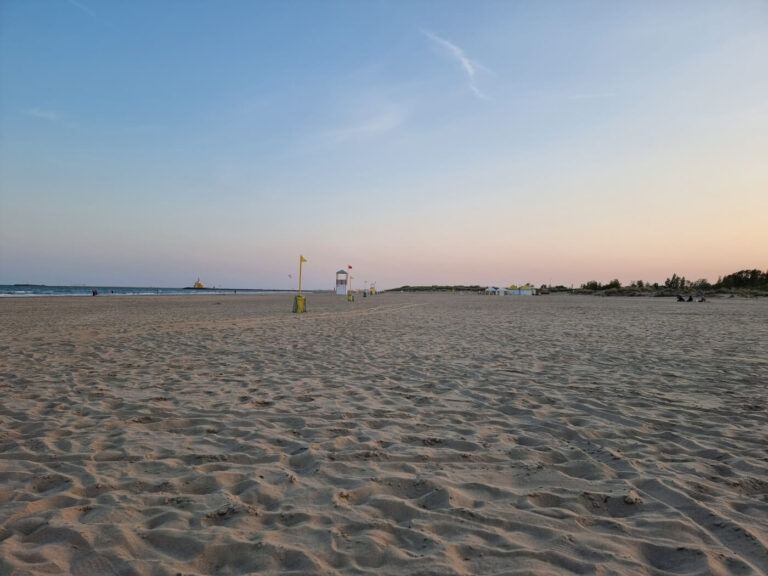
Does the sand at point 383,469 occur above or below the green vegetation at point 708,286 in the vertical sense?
below

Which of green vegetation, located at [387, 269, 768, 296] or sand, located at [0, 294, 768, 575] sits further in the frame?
green vegetation, located at [387, 269, 768, 296]

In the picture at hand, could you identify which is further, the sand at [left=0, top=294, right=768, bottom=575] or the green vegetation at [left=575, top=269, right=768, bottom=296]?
the green vegetation at [left=575, top=269, right=768, bottom=296]

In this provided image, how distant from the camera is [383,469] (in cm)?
320

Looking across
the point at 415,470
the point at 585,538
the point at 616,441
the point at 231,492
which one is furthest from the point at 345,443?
the point at 616,441

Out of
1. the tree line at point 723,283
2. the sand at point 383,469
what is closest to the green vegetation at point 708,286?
the tree line at point 723,283

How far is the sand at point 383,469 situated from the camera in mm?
2197

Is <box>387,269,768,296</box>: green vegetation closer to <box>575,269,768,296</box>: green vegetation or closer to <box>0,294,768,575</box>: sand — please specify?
<box>575,269,768,296</box>: green vegetation

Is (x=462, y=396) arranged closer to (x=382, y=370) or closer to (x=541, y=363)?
(x=382, y=370)

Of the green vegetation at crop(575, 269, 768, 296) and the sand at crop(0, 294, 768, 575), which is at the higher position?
the green vegetation at crop(575, 269, 768, 296)

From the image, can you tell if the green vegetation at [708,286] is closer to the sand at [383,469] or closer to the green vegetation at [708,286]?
the green vegetation at [708,286]

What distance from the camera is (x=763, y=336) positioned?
36.2ft

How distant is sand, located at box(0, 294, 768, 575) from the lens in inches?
86.5

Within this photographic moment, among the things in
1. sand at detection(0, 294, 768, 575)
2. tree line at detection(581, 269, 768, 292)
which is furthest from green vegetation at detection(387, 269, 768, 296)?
sand at detection(0, 294, 768, 575)

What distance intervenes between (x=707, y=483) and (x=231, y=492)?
3.12 metres
